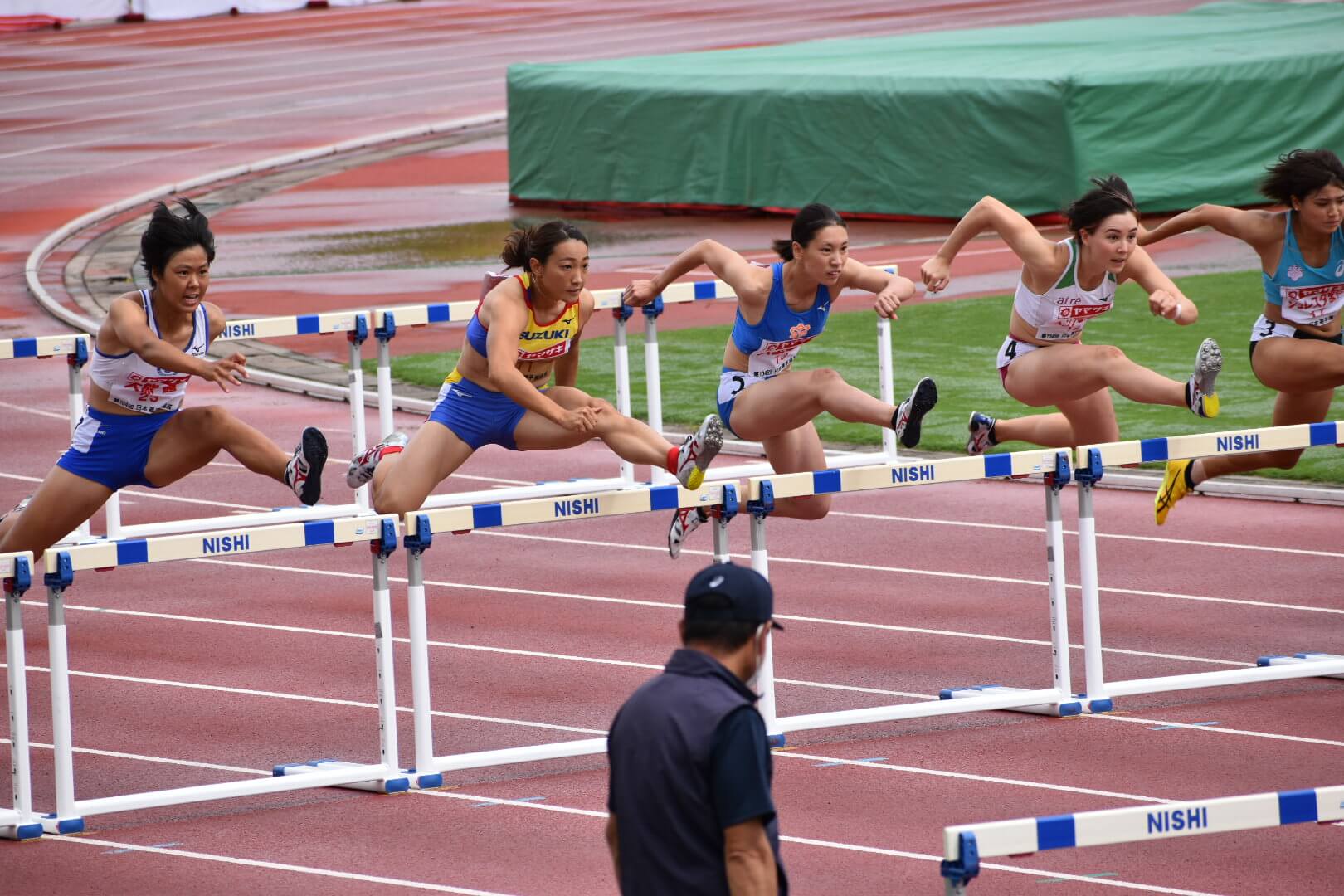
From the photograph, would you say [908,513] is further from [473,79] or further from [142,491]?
[473,79]

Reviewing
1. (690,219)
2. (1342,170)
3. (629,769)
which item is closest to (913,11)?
(690,219)

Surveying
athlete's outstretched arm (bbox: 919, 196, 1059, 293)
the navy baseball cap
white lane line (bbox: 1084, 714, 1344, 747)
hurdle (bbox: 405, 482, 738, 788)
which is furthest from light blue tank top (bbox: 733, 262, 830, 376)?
the navy baseball cap

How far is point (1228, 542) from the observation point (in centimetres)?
1123

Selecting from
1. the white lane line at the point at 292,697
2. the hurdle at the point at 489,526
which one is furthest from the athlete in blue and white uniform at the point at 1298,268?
the white lane line at the point at 292,697

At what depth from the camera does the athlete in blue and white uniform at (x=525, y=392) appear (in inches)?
333

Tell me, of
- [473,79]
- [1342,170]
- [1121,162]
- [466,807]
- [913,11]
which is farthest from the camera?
[913,11]

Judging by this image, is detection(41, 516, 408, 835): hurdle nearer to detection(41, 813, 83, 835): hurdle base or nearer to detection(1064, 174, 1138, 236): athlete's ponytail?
detection(41, 813, 83, 835): hurdle base

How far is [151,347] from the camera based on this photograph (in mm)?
8031

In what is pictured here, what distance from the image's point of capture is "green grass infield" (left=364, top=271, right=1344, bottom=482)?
13891 millimetres

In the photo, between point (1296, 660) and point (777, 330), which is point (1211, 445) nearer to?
point (1296, 660)

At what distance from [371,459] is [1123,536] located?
4.48m

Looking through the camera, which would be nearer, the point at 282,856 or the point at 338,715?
the point at 282,856

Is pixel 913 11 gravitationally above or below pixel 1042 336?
above

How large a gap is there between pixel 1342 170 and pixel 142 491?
7720 millimetres
